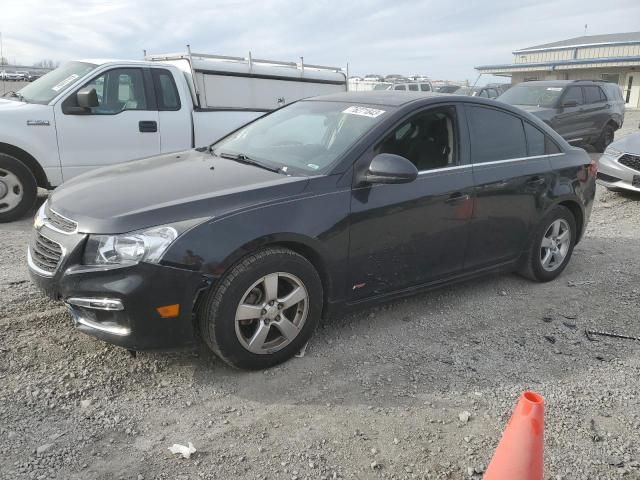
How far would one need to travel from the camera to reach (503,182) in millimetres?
4406

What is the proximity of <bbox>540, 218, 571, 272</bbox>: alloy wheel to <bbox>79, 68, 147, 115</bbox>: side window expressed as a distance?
4983mm

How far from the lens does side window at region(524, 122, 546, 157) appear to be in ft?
15.6

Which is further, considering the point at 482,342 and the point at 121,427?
the point at 482,342

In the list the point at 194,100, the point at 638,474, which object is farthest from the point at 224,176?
the point at 194,100

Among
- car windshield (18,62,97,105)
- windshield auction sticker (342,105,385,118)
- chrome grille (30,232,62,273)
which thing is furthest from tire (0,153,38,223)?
windshield auction sticker (342,105,385,118)

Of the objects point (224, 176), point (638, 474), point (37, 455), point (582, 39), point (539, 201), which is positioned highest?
point (582, 39)

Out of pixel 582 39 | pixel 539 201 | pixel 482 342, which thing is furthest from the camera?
pixel 582 39

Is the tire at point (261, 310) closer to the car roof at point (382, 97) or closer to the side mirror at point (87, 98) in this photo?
the car roof at point (382, 97)

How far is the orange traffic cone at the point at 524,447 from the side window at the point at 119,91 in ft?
19.7

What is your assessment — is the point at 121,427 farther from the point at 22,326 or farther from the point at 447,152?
the point at 447,152

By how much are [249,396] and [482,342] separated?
1719 mm

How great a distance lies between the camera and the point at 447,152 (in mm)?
4168

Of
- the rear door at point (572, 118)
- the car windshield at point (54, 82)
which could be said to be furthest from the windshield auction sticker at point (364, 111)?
the rear door at point (572, 118)

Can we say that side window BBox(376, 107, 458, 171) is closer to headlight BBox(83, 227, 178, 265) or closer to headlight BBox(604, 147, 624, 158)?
headlight BBox(83, 227, 178, 265)
